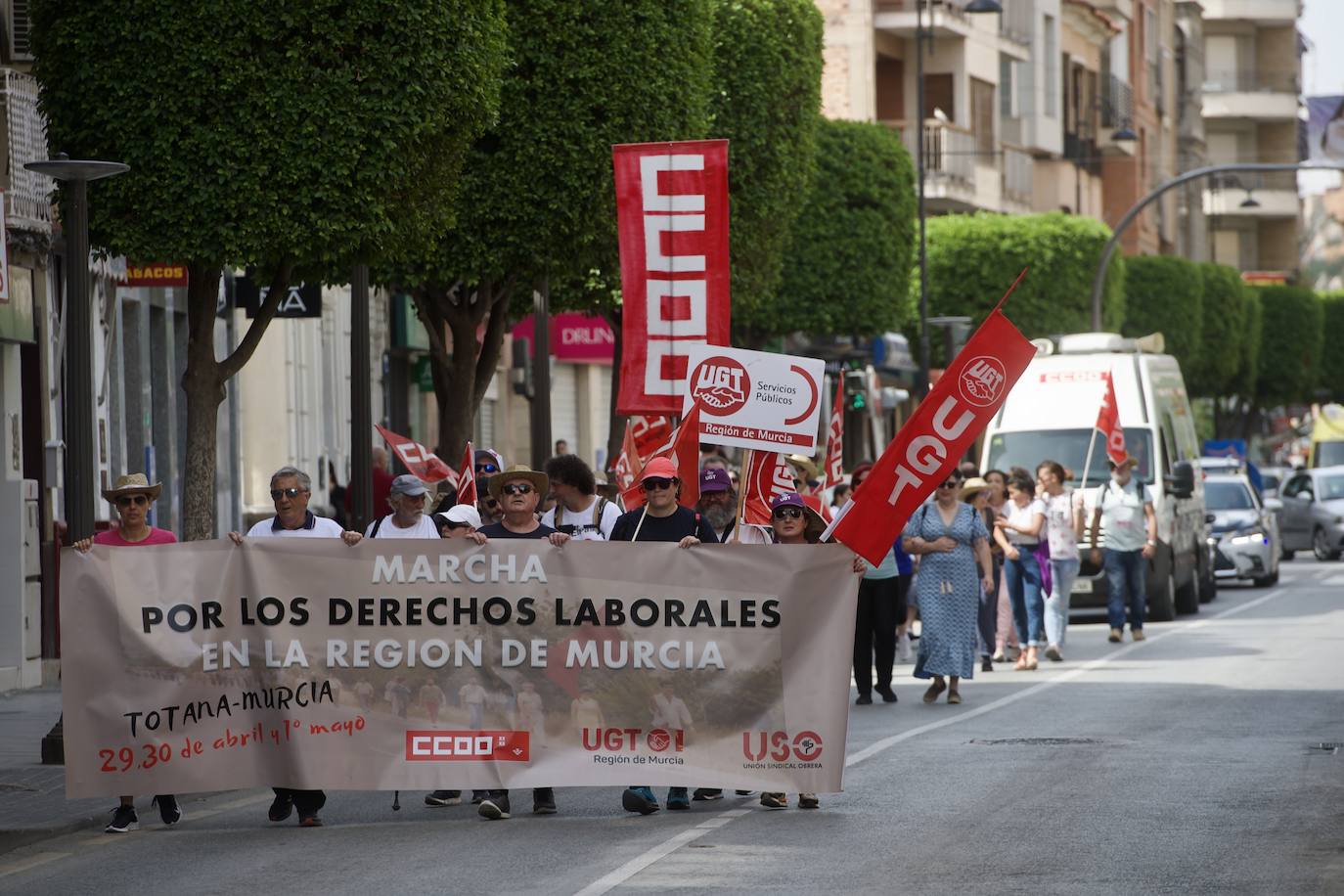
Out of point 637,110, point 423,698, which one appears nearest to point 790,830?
point 423,698

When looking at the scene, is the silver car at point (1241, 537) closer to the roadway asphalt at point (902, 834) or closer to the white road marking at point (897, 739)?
the white road marking at point (897, 739)

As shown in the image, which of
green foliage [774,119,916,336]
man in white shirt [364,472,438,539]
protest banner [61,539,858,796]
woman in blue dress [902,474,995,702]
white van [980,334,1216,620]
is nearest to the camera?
protest banner [61,539,858,796]

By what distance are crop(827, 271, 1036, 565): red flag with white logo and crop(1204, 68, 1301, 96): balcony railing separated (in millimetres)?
95522

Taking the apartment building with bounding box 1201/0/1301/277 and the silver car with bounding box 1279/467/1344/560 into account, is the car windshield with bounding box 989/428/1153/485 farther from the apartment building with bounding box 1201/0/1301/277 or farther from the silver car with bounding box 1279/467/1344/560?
the apartment building with bounding box 1201/0/1301/277

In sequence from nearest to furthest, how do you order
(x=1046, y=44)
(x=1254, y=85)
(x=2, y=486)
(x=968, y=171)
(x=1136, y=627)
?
(x=2, y=486), (x=1136, y=627), (x=968, y=171), (x=1046, y=44), (x=1254, y=85)

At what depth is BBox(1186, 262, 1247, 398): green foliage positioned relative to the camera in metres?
76.8

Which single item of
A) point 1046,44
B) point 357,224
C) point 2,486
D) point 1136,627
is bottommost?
point 1136,627

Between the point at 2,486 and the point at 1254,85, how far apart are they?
90373mm

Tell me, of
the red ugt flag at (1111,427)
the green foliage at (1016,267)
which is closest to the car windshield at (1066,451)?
the red ugt flag at (1111,427)

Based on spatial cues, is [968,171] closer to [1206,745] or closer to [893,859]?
[1206,745]

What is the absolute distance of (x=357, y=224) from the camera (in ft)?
54.8

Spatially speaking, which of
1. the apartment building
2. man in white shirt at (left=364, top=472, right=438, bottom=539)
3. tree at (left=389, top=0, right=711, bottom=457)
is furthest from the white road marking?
the apartment building

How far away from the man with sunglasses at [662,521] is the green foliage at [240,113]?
185 inches

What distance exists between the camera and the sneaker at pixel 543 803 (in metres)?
12.5
